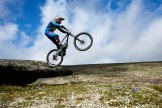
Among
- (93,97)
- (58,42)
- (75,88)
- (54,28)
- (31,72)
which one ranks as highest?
(54,28)

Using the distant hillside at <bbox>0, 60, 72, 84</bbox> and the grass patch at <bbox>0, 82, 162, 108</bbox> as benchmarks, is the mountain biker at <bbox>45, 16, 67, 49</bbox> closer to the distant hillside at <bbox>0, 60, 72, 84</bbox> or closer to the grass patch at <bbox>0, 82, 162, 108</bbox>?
the grass patch at <bbox>0, 82, 162, 108</bbox>

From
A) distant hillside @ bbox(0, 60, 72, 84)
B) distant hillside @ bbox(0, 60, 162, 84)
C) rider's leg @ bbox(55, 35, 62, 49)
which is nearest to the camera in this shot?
rider's leg @ bbox(55, 35, 62, 49)

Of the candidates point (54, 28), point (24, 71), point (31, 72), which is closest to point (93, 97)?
point (54, 28)

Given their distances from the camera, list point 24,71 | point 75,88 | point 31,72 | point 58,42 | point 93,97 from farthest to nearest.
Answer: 1. point 31,72
2. point 24,71
3. point 58,42
4. point 75,88
5. point 93,97

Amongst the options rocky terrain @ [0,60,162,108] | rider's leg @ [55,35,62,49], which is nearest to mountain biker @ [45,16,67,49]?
rider's leg @ [55,35,62,49]

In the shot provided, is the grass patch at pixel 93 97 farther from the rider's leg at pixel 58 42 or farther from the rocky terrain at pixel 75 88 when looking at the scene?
the rider's leg at pixel 58 42

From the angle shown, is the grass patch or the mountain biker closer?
the grass patch

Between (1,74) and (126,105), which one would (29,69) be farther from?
(126,105)

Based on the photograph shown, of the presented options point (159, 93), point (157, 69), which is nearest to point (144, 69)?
point (157, 69)

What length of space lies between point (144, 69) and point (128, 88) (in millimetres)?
13979

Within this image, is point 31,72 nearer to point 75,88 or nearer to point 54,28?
point 54,28

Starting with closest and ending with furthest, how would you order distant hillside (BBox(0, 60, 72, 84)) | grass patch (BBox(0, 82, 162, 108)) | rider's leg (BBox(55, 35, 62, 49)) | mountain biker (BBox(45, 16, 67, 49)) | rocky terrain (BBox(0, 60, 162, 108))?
grass patch (BBox(0, 82, 162, 108)) → rocky terrain (BBox(0, 60, 162, 108)) → mountain biker (BBox(45, 16, 67, 49)) → rider's leg (BBox(55, 35, 62, 49)) → distant hillside (BBox(0, 60, 72, 84))

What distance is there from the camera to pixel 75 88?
984 inches

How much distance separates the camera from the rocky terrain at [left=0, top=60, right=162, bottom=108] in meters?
20.6
